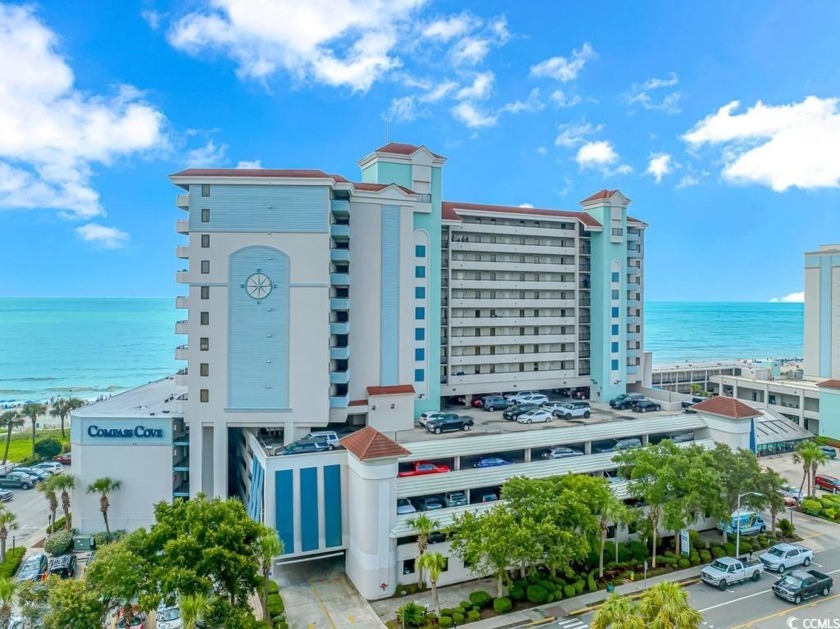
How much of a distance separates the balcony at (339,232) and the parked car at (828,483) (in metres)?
45.2

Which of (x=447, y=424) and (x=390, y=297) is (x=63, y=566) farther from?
(x=390, y=297)

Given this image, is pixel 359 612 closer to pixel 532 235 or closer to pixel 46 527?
pixel 46 527

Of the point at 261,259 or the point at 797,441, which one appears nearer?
the point at 261,259

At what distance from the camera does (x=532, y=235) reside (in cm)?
5769

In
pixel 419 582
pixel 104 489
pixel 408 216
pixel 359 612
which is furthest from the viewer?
pixel 408 216

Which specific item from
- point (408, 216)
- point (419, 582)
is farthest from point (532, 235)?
point (419, 582)

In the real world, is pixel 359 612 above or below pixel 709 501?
below

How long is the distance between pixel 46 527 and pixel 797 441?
2945 inches

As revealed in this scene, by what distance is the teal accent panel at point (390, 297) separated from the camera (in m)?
46.2

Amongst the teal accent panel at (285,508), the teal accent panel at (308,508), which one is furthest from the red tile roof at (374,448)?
the teal accent panel at (285,508)

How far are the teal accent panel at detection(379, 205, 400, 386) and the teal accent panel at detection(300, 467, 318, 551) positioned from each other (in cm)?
1359

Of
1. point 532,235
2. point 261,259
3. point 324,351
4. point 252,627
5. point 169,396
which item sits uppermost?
point 532,235

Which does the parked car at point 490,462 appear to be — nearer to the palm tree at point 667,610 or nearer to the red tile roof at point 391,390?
the red tile roof at point 391,390

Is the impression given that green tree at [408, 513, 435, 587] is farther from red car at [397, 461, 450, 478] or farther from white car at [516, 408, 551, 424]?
white car at [516, 408, 551, 424]
